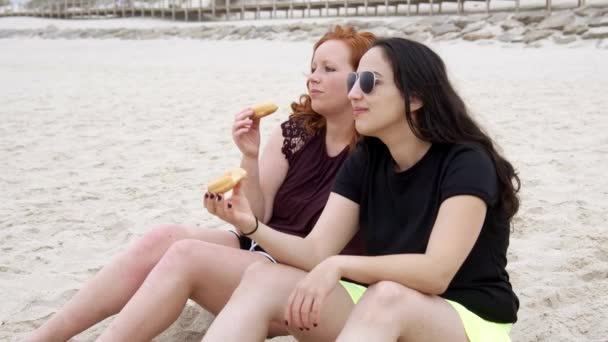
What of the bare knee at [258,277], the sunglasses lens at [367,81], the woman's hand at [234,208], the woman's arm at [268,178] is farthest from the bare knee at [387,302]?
the woman's arm at [268,178]

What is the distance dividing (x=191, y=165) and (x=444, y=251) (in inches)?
166

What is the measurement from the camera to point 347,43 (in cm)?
284

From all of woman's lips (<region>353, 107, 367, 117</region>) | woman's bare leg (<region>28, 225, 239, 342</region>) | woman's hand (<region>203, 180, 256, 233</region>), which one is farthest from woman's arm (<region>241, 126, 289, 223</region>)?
woman's lips (<region>353, 107, 367, 117</region>)

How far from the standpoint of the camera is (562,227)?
163 inches

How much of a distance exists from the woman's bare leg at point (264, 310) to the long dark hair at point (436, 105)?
0.55 m

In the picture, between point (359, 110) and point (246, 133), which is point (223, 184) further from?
point (246, 133)

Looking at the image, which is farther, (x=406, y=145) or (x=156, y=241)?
(x=156, y=241)

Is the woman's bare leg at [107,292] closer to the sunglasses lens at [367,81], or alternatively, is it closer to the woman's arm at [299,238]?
the woman's arm at [299,238]

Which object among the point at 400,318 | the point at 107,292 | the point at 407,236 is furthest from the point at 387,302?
the point at 107,292

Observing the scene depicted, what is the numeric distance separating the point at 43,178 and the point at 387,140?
415cm

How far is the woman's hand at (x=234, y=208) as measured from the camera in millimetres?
2236

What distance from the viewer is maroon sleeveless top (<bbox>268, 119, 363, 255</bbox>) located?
2869 mm

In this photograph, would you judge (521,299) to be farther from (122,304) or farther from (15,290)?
(15,290)

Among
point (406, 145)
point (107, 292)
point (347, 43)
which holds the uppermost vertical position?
point (347, 43)
